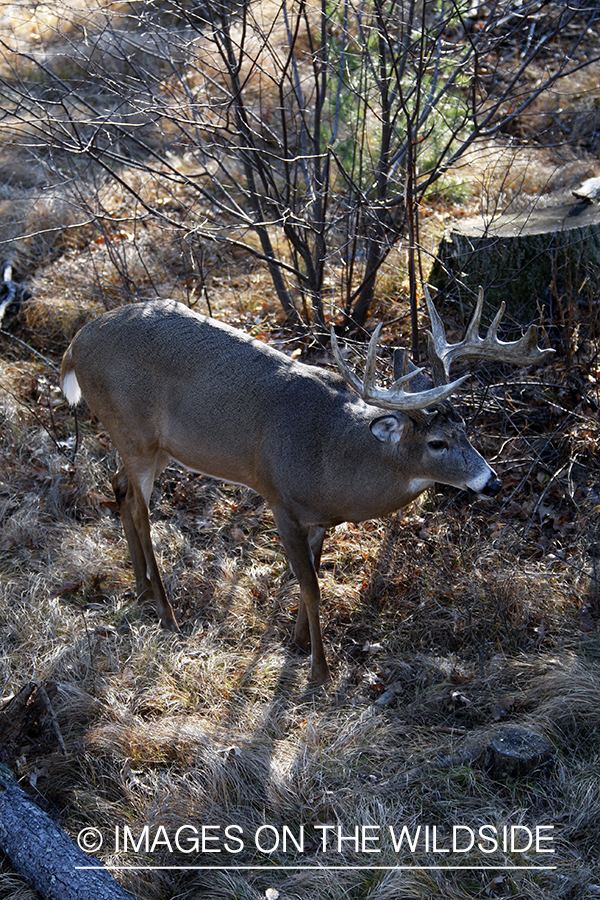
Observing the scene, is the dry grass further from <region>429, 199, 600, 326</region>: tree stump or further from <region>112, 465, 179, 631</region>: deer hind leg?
<region>429, 199, 600, 326</region>: tree stump

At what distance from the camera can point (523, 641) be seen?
16.6ft

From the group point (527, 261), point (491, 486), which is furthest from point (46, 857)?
point (527, 261)

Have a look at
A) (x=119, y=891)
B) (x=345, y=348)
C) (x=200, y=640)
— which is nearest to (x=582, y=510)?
(x=345, y=348)

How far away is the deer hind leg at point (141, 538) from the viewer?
222 inches

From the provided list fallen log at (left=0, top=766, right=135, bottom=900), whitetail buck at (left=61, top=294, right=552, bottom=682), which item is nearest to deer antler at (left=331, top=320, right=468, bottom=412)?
whitetail buck at (left=61, top=294, right=552, bottom=682)

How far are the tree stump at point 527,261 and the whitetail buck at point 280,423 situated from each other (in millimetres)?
2070

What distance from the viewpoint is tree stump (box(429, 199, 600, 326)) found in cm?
657

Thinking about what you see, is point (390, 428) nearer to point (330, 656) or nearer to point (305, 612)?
point (305, 612)

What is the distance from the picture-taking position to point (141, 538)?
225 inches

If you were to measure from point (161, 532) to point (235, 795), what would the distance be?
2541mm

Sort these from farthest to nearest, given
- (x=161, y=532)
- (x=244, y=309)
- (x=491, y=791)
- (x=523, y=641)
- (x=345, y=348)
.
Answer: (x=244, y=309)
(x=345, y=348)
(x=161, y=532)
(x=523, y=641)
(x=491, y=791)

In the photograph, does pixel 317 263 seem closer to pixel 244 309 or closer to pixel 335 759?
pixel 244 309

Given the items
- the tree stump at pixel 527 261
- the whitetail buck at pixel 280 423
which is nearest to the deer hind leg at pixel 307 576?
the whitetail buck at pixel 280 423

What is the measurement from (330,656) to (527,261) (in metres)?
3.63
